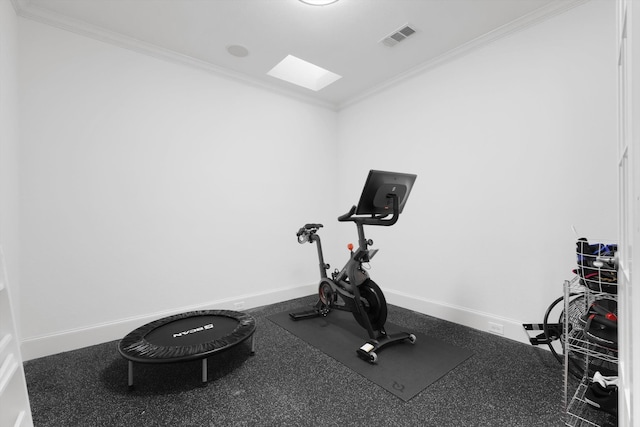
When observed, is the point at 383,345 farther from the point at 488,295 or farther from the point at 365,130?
the point at 365,130

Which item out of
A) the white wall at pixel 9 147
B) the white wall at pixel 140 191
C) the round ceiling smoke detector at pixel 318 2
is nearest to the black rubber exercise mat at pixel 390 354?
the white wall at pixel 140 191

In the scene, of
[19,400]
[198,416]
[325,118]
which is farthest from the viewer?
[325,118]

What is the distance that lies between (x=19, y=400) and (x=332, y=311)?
2.82 metres

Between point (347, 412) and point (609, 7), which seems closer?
point (347, 412)

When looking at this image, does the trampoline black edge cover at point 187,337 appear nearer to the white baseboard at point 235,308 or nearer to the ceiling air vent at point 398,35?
the white baseboard at point 235,308

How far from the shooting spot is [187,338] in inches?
91.0

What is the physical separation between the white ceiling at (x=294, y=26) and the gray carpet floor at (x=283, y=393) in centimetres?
299

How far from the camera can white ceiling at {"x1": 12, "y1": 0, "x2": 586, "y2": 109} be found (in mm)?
2479

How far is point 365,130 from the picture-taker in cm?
429

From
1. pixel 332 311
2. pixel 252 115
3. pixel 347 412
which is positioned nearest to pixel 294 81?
pixel 252 115

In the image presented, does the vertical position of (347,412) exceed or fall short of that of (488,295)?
it falls short

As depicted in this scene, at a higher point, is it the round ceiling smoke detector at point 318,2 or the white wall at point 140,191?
the round ceiling smoke detector at point 318,2

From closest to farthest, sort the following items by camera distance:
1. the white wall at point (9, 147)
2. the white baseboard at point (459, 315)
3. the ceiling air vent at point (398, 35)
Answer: the white wall at point (9, 147), the white baseboard at point (459, 315), the ceiling air vent at point (398, 35)

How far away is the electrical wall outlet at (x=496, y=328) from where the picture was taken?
110 inches
